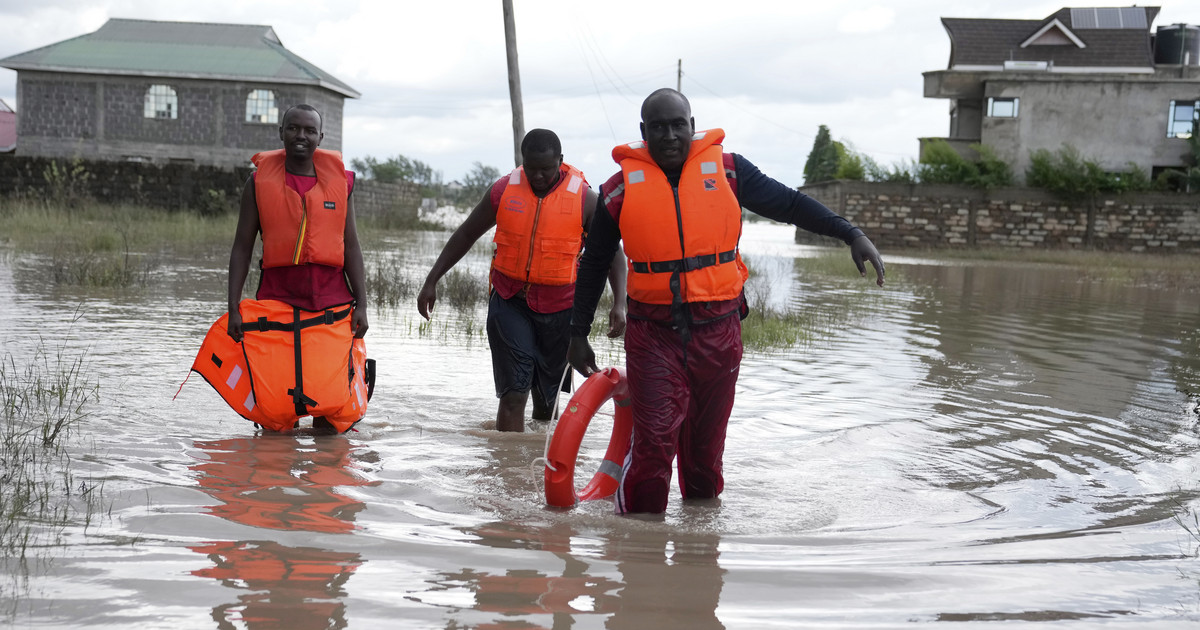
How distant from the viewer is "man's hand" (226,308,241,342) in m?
5.91

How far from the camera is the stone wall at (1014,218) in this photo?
123ft

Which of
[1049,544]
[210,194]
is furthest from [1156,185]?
[1049,544]

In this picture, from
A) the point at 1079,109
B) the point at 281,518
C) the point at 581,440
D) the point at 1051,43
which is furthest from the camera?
the point at 1051,43

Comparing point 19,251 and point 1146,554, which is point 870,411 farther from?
point 19,251

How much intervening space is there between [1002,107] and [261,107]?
26.8m

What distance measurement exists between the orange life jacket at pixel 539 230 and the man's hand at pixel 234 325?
151 centimetres

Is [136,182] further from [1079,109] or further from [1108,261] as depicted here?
[1079,109]

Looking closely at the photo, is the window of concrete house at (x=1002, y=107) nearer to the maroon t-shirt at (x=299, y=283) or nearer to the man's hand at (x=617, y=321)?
the man's hand at (x=617, y=321)

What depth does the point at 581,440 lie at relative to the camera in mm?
5027

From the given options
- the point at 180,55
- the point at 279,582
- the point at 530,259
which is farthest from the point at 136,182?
the point at 279,582

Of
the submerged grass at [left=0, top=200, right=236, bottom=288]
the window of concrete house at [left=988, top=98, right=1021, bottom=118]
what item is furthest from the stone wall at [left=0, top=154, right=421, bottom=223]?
the window of concrete house at [left=988, top=98, right=1021, bottom=118]

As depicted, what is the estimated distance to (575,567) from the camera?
3.97 metres

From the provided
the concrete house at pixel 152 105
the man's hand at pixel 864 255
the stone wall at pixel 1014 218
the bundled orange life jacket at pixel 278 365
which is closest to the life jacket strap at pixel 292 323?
the bundled orange life jacket at pixel 278 365

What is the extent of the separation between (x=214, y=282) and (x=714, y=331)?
11.4m
